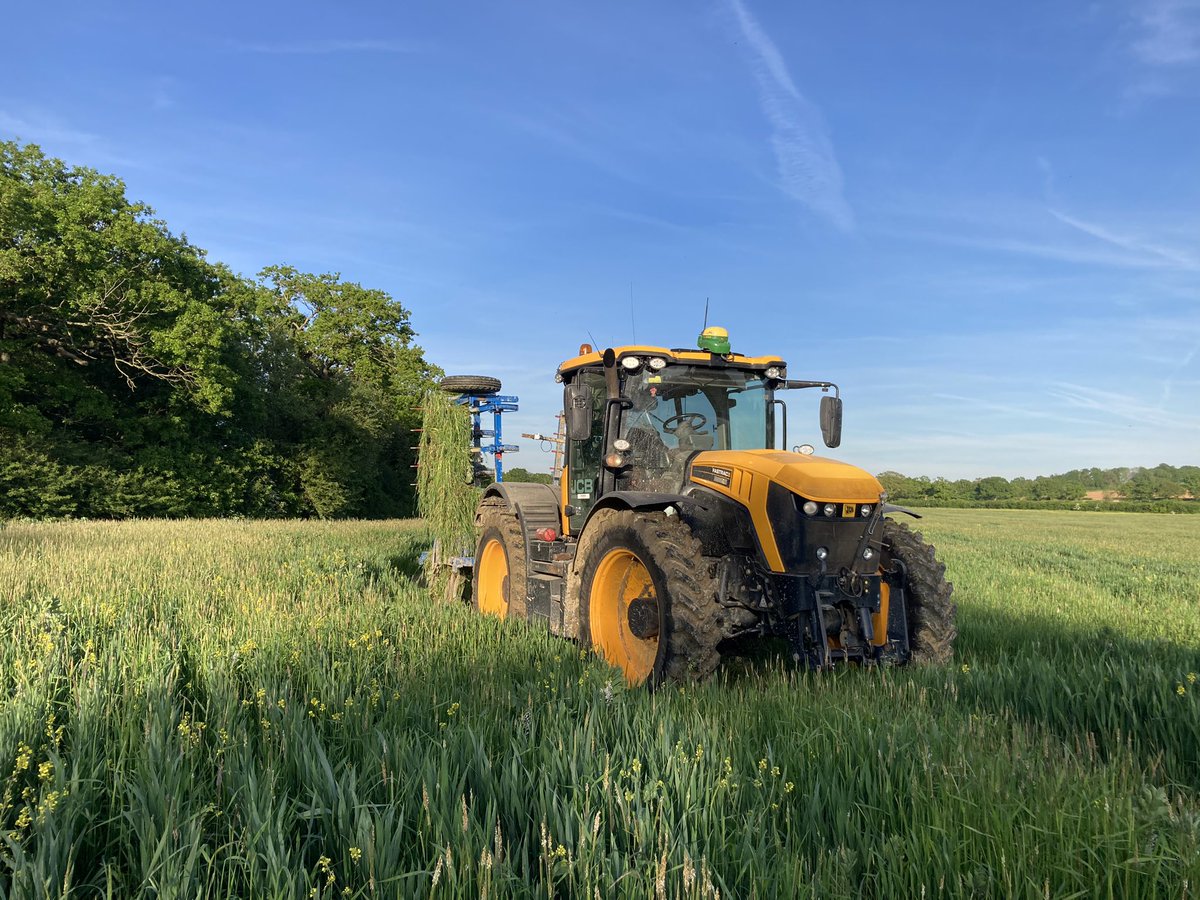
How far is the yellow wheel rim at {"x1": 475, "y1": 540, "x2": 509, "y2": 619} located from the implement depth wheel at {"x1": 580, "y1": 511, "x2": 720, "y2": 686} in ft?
7.85

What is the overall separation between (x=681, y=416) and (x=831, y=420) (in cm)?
126

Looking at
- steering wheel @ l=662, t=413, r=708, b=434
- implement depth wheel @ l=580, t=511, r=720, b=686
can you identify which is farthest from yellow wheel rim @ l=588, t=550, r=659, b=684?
steering wheel @ l=662, t=413, r=708, b=434

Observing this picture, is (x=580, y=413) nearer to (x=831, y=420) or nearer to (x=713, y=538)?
(x=713, y=538)

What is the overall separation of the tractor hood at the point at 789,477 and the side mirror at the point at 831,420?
65 cm

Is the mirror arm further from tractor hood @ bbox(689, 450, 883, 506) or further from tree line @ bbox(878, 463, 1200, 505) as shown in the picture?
tree line @ bbox(878, 463, 1200, 505)

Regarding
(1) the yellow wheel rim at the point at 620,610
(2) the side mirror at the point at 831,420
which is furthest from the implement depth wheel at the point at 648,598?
(2) the side mirror at the point at 831,420

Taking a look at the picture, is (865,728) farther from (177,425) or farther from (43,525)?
(177,425)

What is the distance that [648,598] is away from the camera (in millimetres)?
5211

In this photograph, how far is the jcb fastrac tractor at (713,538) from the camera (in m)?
4.76

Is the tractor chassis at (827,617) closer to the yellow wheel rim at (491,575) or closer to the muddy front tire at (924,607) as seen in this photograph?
the muddy front tire at (924,607)

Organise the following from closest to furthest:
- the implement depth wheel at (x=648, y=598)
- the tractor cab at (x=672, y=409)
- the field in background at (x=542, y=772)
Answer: the field in background at (x=542, y=772) < the implement depth wheel at (x=648, y=598) < the tractor cab at (x=672, y=409)

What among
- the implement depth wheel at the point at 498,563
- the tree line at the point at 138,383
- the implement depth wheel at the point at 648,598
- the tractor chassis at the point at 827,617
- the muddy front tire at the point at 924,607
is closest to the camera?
the implement depth wheel at the point at 648,598

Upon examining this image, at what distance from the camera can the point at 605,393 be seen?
665cm

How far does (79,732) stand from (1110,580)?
15.1 metres
